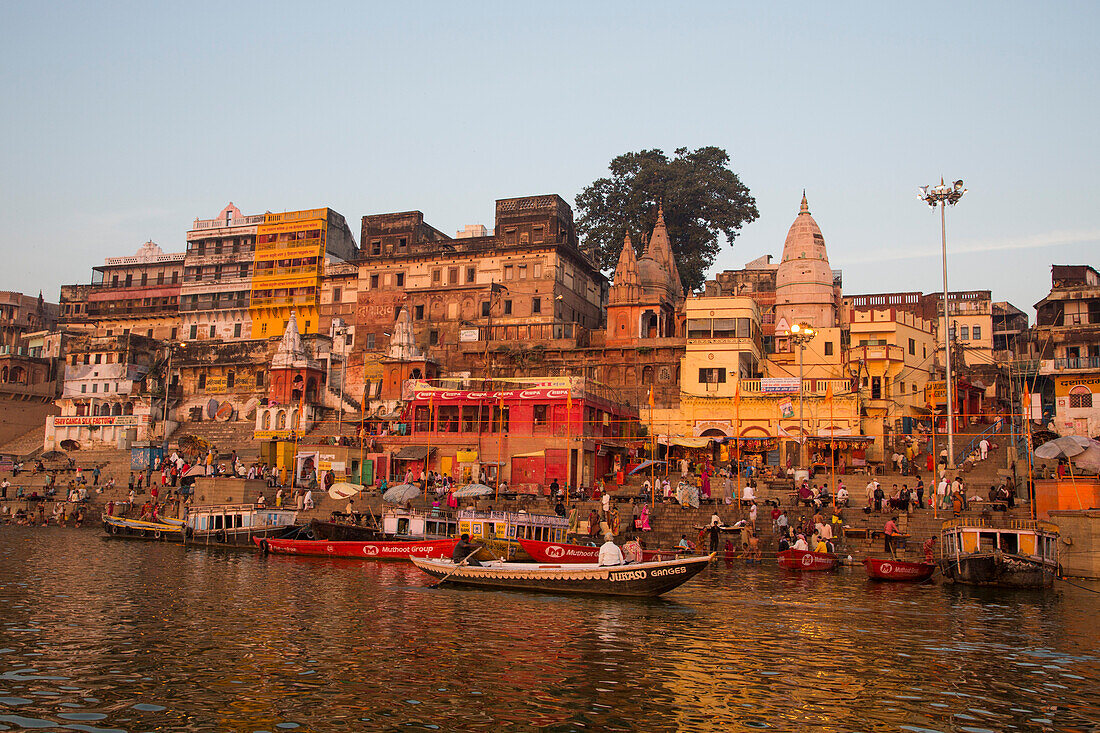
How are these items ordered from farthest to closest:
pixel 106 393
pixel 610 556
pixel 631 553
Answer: pixel 106 393, pixel 631 553, pixel 610 556

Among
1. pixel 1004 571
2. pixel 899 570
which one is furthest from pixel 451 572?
pixel 1004 571

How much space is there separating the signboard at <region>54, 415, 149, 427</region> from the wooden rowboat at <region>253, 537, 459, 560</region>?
102 ft

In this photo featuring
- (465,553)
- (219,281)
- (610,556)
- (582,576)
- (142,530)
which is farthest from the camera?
(219,281)

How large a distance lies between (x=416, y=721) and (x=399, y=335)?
45758 millimetres

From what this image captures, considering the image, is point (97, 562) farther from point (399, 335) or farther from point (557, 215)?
point (557, 215)

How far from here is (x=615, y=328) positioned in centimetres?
5397

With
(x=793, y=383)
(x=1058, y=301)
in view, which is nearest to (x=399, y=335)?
(x=793, y=383)

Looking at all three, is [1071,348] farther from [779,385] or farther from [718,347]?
[718,347]

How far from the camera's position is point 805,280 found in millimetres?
52344

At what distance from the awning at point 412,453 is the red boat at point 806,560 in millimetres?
19002

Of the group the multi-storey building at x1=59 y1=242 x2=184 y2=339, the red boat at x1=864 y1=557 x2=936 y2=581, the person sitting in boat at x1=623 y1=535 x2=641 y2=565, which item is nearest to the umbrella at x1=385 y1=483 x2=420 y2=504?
the person sitting in boat at x1=623 y1=535 x2=641 y2=565

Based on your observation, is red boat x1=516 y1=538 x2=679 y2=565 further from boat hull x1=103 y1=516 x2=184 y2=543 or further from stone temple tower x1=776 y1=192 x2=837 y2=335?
stone temple tower x1=776 y1=192 x2=837 y2=335

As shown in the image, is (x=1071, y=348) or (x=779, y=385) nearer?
(x=779, y=385)

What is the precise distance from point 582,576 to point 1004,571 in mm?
10129
